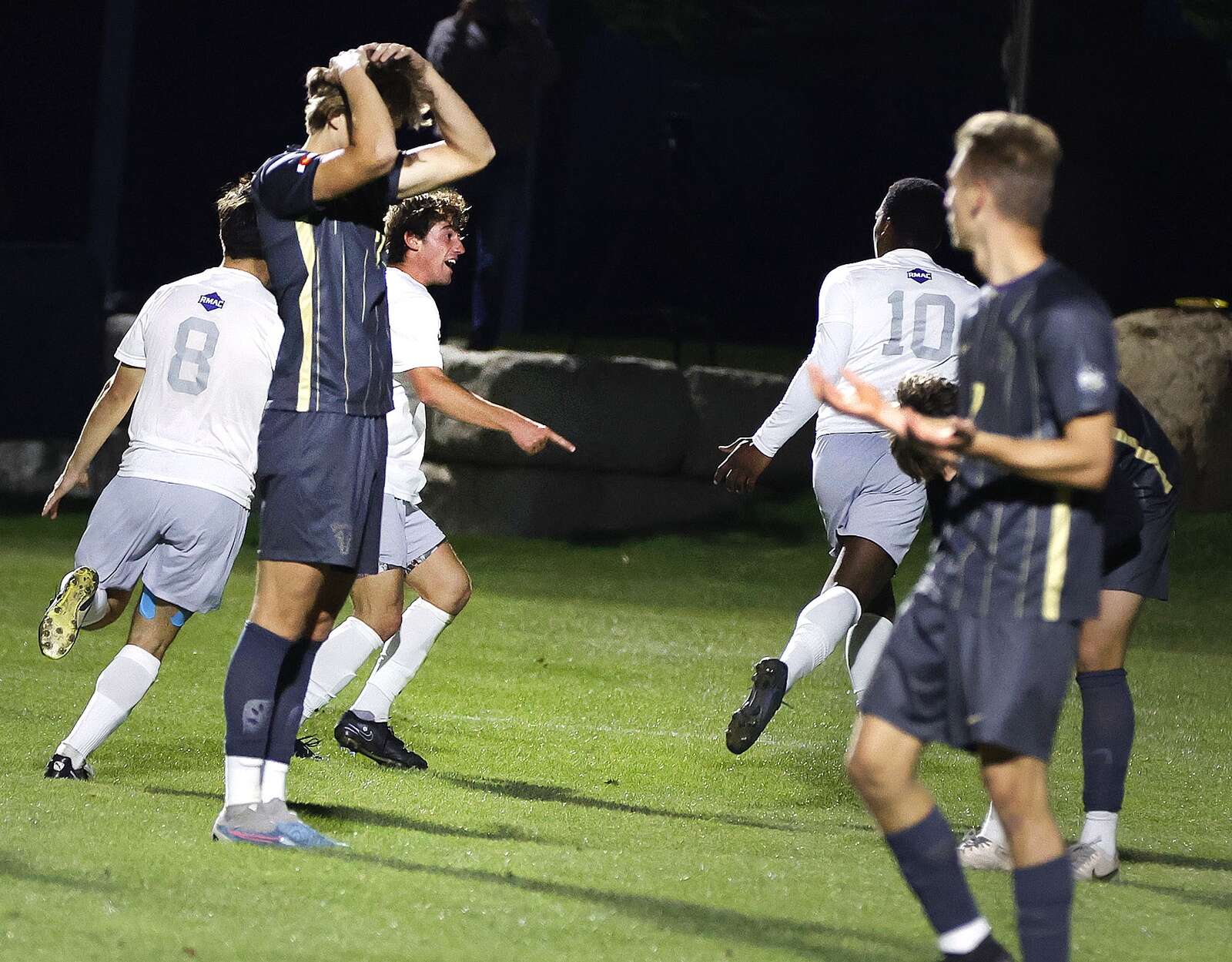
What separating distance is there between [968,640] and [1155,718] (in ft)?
15.9

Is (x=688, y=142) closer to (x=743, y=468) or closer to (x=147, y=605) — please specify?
(x=743, y=468)

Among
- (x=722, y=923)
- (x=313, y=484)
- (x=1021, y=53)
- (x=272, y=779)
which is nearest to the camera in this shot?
(x=722, y=923)

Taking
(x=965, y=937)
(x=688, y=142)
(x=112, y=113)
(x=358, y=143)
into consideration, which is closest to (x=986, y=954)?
(x=965, y=937)

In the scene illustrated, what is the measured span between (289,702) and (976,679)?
1963 mm

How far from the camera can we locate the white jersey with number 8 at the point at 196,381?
5270 millimetres

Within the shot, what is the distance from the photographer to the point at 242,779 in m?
4.37

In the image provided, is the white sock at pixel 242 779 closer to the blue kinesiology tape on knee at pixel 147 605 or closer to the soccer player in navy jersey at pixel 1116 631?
the blue kinesiology tape on knee at pixel 147 605

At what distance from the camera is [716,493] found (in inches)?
540

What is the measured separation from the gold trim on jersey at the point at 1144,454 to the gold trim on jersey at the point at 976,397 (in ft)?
5.02

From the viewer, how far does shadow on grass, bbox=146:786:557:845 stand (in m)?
4.79

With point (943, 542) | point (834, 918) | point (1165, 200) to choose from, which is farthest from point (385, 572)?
point (1165, 200)

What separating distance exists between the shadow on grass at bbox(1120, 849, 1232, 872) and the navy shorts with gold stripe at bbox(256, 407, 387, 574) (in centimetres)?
228

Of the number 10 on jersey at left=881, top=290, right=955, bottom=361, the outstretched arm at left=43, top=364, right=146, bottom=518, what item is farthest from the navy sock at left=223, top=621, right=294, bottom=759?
the number 10 on jersey at left=881, top=290, right=955, bottom=361

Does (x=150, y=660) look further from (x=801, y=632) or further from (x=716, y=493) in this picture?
(x=716, y=493)
